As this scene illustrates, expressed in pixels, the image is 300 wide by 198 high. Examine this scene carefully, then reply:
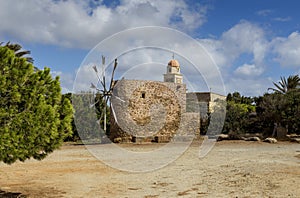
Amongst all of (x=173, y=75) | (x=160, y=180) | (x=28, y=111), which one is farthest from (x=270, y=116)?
(x=28, y=111)

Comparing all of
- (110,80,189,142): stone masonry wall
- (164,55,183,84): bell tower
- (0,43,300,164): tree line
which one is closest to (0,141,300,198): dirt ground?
(0,43,300,164): tree line

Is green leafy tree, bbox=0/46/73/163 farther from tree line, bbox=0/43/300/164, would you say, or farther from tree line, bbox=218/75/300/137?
tree line, bbox=218/75/300/137

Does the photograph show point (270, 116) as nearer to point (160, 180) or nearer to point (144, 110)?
point (144, 110)

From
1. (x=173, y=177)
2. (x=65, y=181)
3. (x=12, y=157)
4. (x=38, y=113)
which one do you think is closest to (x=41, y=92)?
(x=38, y=113)

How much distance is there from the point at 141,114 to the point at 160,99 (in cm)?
192

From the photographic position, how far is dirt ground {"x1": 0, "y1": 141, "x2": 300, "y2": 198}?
28.6 feet

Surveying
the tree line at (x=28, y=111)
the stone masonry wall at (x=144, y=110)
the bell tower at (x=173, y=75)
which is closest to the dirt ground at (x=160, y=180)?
the tree line at (x=28, y=111)

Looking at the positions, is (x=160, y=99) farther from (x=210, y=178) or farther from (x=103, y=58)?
(x=210, y=178)

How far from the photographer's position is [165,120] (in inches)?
1051

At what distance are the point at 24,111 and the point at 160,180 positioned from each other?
16.2ft

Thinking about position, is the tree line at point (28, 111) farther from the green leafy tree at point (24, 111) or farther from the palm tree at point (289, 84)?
the palm tree at point (289, 84)

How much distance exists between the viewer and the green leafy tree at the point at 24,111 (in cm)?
691

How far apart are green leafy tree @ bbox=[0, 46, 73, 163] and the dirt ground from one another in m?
1.87

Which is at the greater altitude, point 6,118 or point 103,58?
point 103,58
